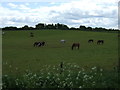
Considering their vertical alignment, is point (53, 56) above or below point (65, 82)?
below

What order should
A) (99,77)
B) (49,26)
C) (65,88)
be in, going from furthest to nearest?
(49,26) < (99,77) < (65,88)

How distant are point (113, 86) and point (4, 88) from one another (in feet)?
13.8

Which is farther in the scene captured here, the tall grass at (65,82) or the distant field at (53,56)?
the distant field at (53,56)

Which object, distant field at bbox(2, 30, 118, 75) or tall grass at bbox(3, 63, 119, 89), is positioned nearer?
tall grass at bbox(3, 63, 119, 89)

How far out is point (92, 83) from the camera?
1042cm

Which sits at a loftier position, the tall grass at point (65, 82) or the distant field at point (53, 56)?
the tall grass at point (65, 82)

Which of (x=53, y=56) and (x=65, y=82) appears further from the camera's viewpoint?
(x=53, y=56)

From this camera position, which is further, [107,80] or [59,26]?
[59,26]

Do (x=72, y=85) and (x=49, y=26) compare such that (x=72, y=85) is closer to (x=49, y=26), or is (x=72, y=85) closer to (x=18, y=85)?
(x=18, y=85)

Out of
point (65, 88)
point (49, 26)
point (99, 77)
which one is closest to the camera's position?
point (65, 88)

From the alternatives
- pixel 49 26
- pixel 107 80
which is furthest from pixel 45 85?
pixel 49 26

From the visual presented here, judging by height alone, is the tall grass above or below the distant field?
above

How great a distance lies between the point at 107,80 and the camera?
1068 centimetres

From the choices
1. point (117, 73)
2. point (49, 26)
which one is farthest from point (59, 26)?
point (117, 73)
